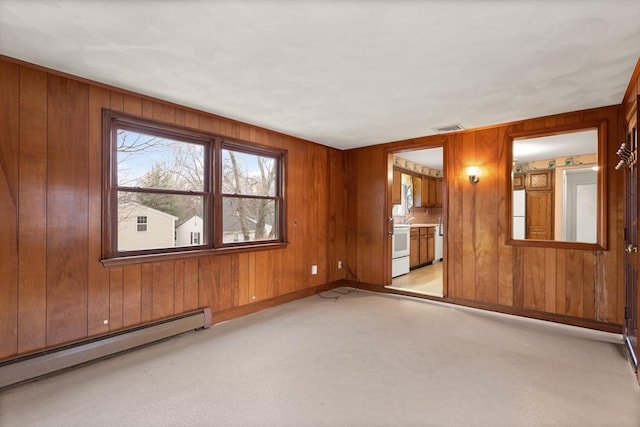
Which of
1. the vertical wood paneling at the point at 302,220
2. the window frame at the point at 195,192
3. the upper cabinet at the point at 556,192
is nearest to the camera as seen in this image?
the window frame at the point at 195,192

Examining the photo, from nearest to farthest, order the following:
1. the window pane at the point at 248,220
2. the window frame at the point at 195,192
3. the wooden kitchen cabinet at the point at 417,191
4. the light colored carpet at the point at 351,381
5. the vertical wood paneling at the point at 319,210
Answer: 1. the light colored carpet at the point at 351,381
2. the window frame at the point at 195,192
3. the window pane at the point at 248,220
4. the vertical wood paneling at the point at 319,210
5. the wooden kitchen cabinet at the point at 417,191

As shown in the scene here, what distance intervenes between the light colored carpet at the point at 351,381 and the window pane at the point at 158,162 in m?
1.56

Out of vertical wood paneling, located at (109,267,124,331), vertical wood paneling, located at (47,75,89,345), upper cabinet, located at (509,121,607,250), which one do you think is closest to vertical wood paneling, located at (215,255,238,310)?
vertical wood paneling, located at (109,267,124,331)

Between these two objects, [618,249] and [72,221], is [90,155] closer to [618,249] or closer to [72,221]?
[72,221]

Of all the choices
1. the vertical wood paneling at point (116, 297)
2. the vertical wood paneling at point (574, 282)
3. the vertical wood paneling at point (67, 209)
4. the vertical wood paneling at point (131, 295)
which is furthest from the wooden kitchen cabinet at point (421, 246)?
the vertical wood paneling at point (67, 209)

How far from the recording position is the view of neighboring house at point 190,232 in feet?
11.0

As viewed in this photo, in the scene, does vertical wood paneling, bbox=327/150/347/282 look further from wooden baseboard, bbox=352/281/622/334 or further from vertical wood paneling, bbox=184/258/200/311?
vertical wood paneling, bbox=184/258/200/311

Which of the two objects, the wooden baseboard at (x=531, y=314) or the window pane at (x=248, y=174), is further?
the window pane at (x=248, y=174)

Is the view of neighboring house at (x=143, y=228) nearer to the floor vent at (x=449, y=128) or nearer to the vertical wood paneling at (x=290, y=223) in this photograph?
the vertical wood paneling at (x=290, y=223)

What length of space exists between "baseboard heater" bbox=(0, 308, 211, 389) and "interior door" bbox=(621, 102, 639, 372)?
3.87 m

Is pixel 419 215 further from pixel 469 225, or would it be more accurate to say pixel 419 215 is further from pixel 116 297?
pixel 116 297

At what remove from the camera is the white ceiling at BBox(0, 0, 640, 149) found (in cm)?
175

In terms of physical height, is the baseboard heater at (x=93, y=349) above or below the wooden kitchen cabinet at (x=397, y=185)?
below

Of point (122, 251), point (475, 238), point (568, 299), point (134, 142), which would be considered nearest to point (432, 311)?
point (475, 238)
